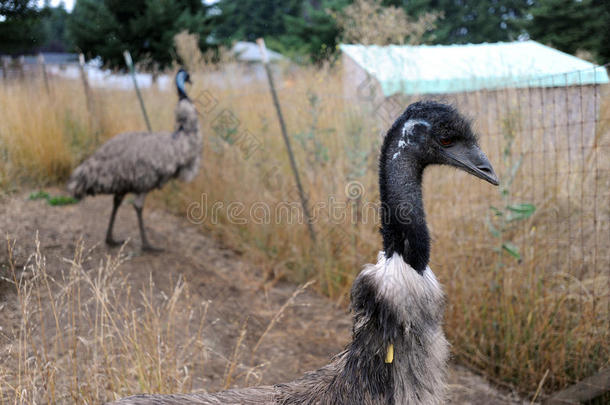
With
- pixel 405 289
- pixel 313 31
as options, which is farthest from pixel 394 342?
pixel 313 31

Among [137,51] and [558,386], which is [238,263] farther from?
[137,51]

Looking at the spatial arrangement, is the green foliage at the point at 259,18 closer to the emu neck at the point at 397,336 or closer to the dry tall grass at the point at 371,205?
the dry tall grass at the point at 371,205

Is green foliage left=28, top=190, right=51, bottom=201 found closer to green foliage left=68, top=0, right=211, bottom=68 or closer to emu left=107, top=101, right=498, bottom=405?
emu left=107, top=101, right=498, bottom=405

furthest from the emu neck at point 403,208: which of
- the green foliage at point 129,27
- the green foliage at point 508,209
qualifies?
the green foliage at point 129,27

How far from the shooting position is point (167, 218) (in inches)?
256

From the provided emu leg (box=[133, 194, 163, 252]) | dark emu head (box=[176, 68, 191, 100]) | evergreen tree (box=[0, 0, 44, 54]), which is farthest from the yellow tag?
evergreen tree (box=[0, 0, 44, 54])

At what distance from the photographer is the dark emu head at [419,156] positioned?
1.66 meters

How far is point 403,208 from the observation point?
65.0 inches

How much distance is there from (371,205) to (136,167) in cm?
239

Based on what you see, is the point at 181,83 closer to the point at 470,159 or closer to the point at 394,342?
the point at 470,159

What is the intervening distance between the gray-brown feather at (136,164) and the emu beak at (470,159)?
3.92 meters

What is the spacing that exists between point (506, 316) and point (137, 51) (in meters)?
17.9

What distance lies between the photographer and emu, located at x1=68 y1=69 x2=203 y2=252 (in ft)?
16.5

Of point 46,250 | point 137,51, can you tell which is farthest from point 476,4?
point 46,250
